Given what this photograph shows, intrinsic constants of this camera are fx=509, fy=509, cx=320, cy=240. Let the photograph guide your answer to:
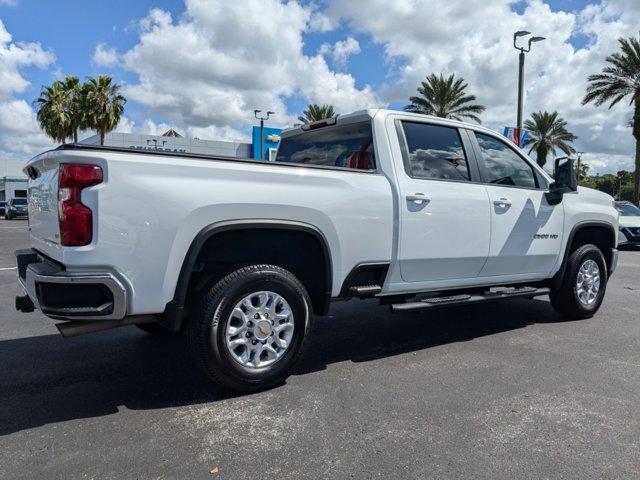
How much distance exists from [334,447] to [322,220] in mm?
1514

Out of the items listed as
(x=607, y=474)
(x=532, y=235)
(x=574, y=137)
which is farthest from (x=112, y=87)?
(x=607, y=474)

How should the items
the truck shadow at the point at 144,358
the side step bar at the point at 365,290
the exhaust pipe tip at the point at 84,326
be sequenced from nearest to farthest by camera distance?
the exhaust pipe tip at the point at 84,326
the truck shadow at the point at 144,358
the side step bar at the point at 365,290

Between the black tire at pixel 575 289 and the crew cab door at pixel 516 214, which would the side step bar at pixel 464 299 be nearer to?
the crew cab door at pixel 516 214

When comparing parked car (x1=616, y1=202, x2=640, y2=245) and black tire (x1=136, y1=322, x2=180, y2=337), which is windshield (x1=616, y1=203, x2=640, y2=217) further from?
black tire (x1=136, y1=322, x2=180, y2=337)

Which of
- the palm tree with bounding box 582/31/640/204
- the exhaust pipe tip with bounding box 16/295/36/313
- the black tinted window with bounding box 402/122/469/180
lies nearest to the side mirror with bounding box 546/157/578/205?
the black tinted window with bounding box 402/122/469/180

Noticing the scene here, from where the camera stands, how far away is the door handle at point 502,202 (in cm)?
466

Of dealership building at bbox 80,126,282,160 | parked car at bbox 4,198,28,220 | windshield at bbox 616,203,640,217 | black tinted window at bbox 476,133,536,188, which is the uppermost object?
dealership building at bbox 80,126,282,160

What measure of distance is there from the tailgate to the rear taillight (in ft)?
0.41

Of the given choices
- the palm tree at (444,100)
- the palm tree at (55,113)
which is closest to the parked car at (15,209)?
the palm tree at (55,113)

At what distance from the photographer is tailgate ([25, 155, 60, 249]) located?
3.04m

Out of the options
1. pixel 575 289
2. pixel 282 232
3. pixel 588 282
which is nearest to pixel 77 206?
pixel 282 232

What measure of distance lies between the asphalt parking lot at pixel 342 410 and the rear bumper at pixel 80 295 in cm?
69

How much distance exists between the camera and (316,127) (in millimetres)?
4898

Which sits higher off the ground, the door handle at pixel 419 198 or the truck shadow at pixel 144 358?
the door handle at pixel 419 198
